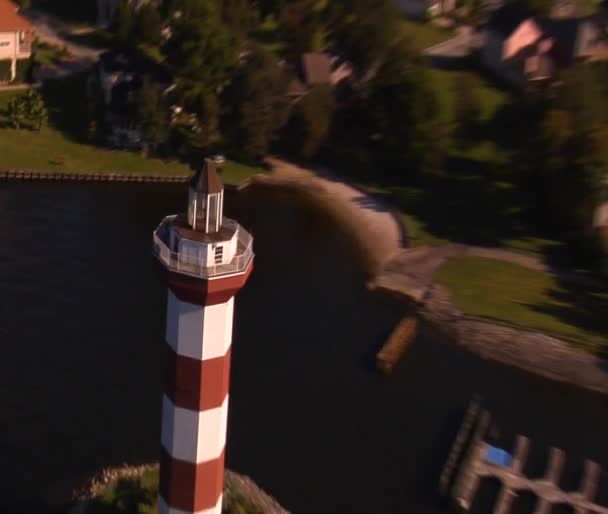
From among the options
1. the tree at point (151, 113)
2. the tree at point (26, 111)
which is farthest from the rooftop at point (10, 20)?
the tree at point (151, 113)

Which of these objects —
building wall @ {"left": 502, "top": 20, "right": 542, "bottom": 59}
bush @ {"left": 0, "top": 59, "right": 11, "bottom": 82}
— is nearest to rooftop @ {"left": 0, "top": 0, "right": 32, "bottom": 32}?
bush @ {"left": 0, "top": 59, "right": 11, "bottom": 82}

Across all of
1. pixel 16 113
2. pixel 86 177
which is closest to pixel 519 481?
pixel 86 177

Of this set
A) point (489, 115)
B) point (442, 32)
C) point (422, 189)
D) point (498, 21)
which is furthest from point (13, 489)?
point (442, 32)

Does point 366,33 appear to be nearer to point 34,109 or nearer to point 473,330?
point 34,109

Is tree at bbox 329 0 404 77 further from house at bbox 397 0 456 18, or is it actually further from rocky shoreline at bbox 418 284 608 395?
rocky shoreline at bbox 418 284 608 395

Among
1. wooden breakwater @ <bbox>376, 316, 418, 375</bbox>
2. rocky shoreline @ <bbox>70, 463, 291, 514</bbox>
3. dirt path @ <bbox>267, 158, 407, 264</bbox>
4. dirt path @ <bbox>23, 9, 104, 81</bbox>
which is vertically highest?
dirt path @ <bbox>23, 9, 104, 81</bbox>

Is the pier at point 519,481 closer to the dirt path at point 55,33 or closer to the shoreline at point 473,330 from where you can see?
the shoreline at point 473,330

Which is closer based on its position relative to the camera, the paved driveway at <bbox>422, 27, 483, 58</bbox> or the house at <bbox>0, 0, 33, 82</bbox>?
the house at <bbox>0, 0, 33, 82</bbox>
